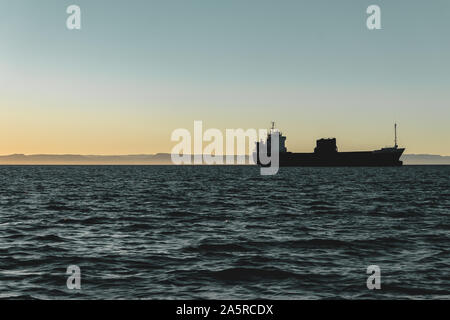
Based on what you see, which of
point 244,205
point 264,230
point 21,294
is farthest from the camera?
point 244,205

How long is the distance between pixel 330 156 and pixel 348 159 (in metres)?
6.54

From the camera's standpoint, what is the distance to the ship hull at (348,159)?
151 meters

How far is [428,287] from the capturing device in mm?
10492

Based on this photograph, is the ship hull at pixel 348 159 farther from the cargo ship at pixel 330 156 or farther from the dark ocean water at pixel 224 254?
the dark ocean water at pixel 224 254

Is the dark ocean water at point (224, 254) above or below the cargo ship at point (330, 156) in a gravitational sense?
below

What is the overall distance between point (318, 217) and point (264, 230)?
5.90m

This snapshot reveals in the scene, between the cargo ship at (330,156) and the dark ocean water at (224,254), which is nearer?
the dark ocean water at (224,254)

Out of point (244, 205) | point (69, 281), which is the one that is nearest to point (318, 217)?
point (244, 205)

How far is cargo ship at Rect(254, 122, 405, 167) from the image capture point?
151 metres

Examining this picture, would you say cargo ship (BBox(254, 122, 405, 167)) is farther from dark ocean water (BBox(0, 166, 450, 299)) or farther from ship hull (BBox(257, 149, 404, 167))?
dark ocean water (BBox(0, 166, 450, 299))

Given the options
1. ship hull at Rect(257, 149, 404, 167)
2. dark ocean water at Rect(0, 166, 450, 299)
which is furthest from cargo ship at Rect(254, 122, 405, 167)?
dark ocean water at Rect(0, 166, 450, 299)

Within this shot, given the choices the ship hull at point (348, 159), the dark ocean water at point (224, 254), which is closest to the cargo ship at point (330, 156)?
the ship hull at point (348, 159)

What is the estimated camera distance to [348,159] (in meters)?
152
